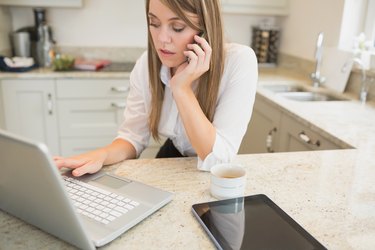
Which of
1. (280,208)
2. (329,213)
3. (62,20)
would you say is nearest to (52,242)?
(280,208)

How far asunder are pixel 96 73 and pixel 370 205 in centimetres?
218

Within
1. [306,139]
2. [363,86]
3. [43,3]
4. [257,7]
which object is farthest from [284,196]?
[43,3]

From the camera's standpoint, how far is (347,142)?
138 centimetres

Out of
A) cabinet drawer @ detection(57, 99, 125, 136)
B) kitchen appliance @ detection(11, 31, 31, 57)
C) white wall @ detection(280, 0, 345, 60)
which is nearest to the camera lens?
white wall @ detection(280, 0, 345, 60)

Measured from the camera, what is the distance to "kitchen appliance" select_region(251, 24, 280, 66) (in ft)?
10.1

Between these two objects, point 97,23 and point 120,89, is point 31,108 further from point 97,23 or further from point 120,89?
point 97,23

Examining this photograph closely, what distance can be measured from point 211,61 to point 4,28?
223 centimetres

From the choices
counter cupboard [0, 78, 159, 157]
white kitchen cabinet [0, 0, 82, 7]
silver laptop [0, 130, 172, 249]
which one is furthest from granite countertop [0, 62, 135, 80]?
silver laptop [0, 130, 172, 249]

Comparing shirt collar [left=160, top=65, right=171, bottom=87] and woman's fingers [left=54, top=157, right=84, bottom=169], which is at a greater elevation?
shirt collar [left=160, top=65, right=171, bottom=87]

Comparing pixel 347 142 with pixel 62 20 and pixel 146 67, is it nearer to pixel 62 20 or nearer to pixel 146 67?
pixel 146 67

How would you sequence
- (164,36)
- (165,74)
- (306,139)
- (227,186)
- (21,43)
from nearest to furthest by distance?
1. (227,186)
2. (164,36)
3. (165,74)
4. (306,139)
5. (21,43)

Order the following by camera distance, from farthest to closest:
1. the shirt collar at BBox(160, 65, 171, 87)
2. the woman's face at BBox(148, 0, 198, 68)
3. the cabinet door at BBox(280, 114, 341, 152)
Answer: the cabinet door at BBox(280, 114, 341, 152) < the shirt collar at BBox(160, 65, 171, 87) < the woman's face at BBox(148, 0, 198, 68)

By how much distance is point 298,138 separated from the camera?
1.83 meters

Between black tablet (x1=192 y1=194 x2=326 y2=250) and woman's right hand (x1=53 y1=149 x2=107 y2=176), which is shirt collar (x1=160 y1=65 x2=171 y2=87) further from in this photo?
black tablet (x1=192 y1=194 x2=326 y2=250)
